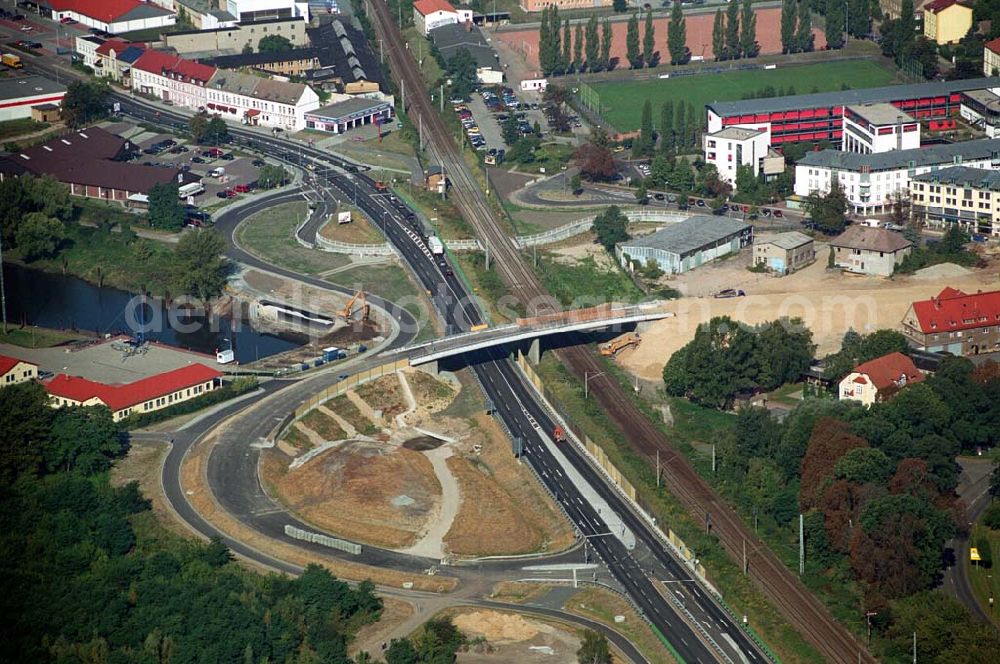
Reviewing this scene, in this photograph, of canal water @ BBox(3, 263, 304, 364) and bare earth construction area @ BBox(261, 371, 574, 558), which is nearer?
bare earth construction area @ BBox(261, 371, 574, 558)

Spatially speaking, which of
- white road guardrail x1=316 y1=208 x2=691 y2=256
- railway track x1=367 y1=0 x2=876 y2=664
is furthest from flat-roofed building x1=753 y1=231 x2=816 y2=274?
railway track x1=367 y1=0 x2=876 y2=664

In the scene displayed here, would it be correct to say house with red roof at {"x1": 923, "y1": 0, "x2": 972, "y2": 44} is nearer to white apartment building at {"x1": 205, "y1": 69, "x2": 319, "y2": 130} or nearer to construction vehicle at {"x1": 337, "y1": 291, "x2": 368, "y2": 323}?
white apartment building at {"x1": 205, "y1": 69, "x2": 319, "y2": 130}

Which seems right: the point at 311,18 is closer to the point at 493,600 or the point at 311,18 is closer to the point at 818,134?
the point at 818,134

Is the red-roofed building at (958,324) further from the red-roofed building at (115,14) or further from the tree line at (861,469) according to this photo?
the red-roofed building at (115,14)

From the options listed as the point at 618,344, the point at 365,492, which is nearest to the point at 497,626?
the point at 365,492

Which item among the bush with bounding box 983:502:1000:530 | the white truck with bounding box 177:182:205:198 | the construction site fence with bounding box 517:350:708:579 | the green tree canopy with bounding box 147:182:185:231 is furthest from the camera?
the white truck with bounding box 177:182:205:198

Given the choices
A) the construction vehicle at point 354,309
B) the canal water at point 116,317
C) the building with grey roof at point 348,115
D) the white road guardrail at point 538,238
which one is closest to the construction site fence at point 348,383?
the canal water at point 116,317
